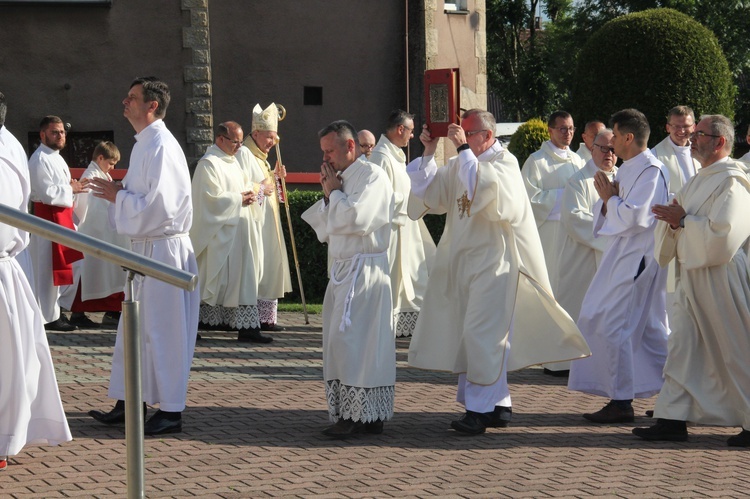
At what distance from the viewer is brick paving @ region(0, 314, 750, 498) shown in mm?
6481

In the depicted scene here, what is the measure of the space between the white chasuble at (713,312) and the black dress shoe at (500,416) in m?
0.96

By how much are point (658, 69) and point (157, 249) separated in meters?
11.3

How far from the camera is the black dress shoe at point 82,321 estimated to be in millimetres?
12859

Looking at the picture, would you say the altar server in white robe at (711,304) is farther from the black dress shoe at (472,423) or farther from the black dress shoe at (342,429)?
the black dress shoe at (342,429)

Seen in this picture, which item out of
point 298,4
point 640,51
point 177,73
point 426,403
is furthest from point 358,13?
point 426,403

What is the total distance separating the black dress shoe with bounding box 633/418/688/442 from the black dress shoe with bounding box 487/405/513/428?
0.89 m

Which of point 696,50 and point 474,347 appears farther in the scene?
point 696,50

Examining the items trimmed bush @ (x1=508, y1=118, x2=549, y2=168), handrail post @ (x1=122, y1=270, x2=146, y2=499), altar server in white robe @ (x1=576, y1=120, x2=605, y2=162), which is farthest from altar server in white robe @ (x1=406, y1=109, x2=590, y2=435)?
trimmed bush @ (x1=508, y1=118, x2=549, y2=168)

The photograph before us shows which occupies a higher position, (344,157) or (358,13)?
(358,13)

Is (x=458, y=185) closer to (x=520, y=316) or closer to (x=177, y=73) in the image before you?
(x=520, y=316)

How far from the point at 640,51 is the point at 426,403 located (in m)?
10.1

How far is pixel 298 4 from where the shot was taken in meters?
21.3

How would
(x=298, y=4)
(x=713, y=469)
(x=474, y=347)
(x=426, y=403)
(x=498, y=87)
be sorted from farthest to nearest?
(x=498, y=87) → (x=298, y=4) → (x=426, y=403) → (x=474, y=347) → (x=713, y=469)

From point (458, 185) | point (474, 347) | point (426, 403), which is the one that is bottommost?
point (426, 403)
